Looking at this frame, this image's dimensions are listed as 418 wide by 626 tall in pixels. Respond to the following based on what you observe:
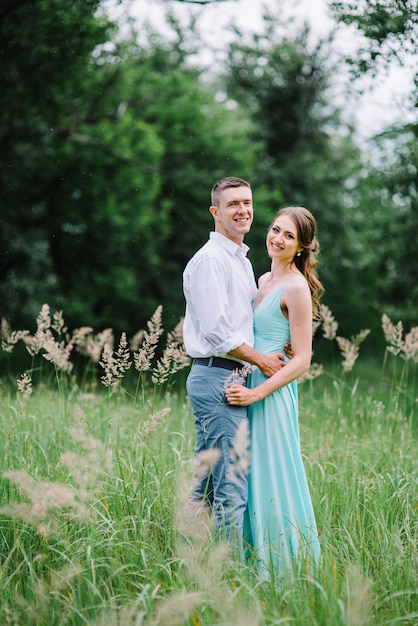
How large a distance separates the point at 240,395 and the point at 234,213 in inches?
37.6

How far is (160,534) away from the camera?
3.44 m

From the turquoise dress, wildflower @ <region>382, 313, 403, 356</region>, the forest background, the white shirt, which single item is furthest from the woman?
the forest background

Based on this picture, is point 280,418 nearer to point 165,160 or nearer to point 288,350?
point 288,350

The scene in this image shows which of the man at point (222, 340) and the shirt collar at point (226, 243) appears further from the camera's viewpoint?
the shirt collar at point (226, 243)

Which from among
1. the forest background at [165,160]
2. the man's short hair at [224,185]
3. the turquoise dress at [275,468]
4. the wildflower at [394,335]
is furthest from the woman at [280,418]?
the forest background at [165,160]

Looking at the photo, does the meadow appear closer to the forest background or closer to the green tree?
the forest background

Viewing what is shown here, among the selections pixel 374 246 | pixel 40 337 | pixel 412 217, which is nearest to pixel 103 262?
pixel 374 246

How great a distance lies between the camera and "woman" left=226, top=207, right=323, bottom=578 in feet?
11.0

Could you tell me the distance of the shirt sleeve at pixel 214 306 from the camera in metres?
3.28

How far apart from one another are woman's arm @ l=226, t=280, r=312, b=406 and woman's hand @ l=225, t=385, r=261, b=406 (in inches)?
1.2

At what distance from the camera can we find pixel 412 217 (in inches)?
444

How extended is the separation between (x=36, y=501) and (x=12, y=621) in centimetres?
53

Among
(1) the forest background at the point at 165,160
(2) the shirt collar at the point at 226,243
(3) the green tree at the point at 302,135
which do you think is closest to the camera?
(2) the shirt collar at the point at 226,243

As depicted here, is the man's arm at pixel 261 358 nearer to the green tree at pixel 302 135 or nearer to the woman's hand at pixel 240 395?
the woman's hand at pixel 240 395
